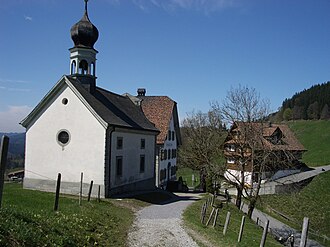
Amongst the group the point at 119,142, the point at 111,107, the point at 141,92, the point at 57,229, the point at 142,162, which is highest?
the point at 141,92

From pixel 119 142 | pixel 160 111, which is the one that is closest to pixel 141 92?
pixel 160 111

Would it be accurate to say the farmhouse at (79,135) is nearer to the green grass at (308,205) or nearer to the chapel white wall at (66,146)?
the chapel white wall at (66,146)

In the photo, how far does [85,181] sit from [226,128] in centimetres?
1159

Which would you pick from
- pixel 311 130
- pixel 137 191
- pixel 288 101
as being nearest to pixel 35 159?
pixel 137 191

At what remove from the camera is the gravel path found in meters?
12.3

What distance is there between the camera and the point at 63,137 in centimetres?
2423

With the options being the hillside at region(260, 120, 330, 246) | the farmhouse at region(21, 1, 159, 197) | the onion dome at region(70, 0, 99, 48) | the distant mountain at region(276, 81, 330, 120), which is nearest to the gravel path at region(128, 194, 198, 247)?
the farmhouse at region(21, 1, 159, 197)

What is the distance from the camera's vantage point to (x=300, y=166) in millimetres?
50844

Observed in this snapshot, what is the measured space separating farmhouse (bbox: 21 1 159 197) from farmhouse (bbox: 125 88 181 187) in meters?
9.74

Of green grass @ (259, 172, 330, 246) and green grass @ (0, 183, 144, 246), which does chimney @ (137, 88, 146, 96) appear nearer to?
green grass @ (259, 172, 330, 246)

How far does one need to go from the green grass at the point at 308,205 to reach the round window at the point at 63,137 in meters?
15.3

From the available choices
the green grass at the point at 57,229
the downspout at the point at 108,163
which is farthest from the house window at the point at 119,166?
the green grass at the point at 57,229

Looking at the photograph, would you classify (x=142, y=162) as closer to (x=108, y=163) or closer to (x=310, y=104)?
(x=108, y=163)

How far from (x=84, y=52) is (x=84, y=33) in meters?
1.45
